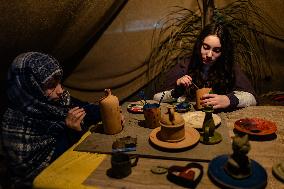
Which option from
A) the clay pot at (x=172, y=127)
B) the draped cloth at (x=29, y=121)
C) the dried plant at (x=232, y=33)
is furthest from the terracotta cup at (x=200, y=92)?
the dried plant at (x=232, y=33)

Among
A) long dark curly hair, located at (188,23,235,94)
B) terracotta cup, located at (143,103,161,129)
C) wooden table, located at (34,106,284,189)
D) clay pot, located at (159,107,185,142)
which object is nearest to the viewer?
wooden table, located at (34,106,284,189)

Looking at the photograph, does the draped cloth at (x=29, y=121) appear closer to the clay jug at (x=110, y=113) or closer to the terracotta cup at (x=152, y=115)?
the clay jug at (x=110, y=113)

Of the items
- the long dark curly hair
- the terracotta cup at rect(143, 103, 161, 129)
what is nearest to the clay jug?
the terracotta cup at rect(143, 103, 161, 129)

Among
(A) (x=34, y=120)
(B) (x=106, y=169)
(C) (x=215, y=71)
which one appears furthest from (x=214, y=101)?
(A) (x=34, y=120)

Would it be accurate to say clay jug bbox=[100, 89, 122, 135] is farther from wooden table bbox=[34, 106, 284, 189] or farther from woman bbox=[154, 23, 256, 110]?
woman bbox=[154, 23, 256, 110]

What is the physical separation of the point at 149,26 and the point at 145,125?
1.56m

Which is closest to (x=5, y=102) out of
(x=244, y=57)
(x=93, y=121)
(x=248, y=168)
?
(x=93, y=121)

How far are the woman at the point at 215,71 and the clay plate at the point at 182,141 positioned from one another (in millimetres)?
638

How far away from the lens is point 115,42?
296 cm

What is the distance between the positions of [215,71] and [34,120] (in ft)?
4.67

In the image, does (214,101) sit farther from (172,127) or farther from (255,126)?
(172,127)

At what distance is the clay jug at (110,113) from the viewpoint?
1.45 metres

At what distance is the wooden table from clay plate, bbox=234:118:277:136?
0.14ft

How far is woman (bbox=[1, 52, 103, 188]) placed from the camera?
157cm
